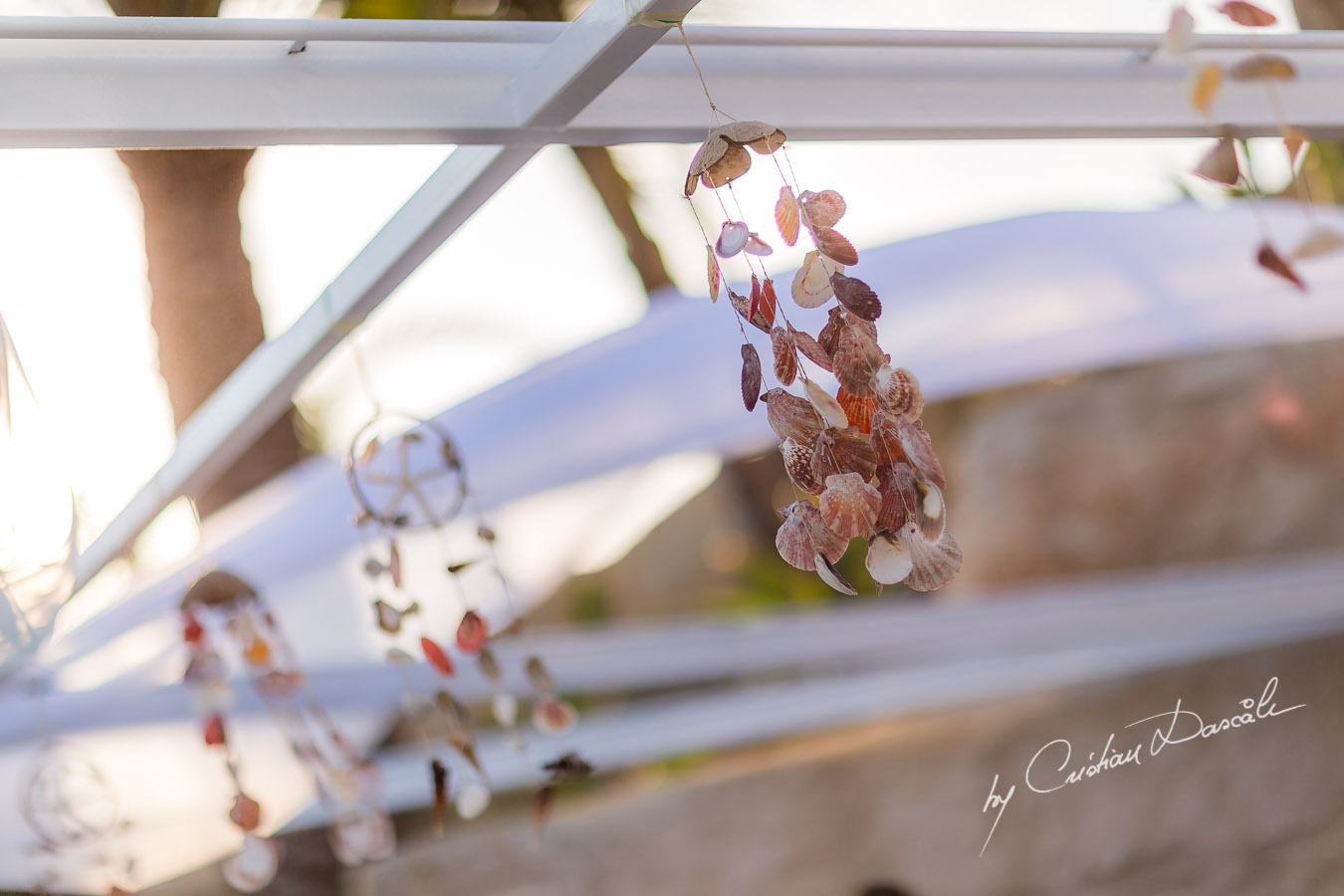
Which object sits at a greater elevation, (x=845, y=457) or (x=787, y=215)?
(x=787, y=215)

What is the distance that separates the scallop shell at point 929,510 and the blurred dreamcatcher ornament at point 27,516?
723 mm

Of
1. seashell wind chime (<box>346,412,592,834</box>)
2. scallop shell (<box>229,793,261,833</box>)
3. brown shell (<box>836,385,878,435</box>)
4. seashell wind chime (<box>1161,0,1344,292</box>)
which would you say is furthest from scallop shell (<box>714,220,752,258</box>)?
scallop shell (<box>229,793,261,833</box>)

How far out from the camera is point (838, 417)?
64 cm

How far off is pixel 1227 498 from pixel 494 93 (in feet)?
11.4

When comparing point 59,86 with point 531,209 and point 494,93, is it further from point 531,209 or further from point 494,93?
point 531,209

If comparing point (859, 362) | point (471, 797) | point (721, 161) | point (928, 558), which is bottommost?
point (471, 797)

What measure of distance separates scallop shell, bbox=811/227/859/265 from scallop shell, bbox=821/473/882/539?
12cm

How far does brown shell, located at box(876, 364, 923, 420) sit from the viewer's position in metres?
0.64

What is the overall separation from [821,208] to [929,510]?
180mm

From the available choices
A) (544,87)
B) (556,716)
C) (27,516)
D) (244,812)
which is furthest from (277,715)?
(544,87)

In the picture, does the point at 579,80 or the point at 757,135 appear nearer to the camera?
the point at 757,135

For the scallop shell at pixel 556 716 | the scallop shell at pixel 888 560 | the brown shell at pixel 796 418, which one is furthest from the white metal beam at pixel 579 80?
the scallop shell at pixel 556 716

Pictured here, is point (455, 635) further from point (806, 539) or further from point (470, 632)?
point (806, 539)

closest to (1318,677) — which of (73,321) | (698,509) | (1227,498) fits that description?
(1227,498)
